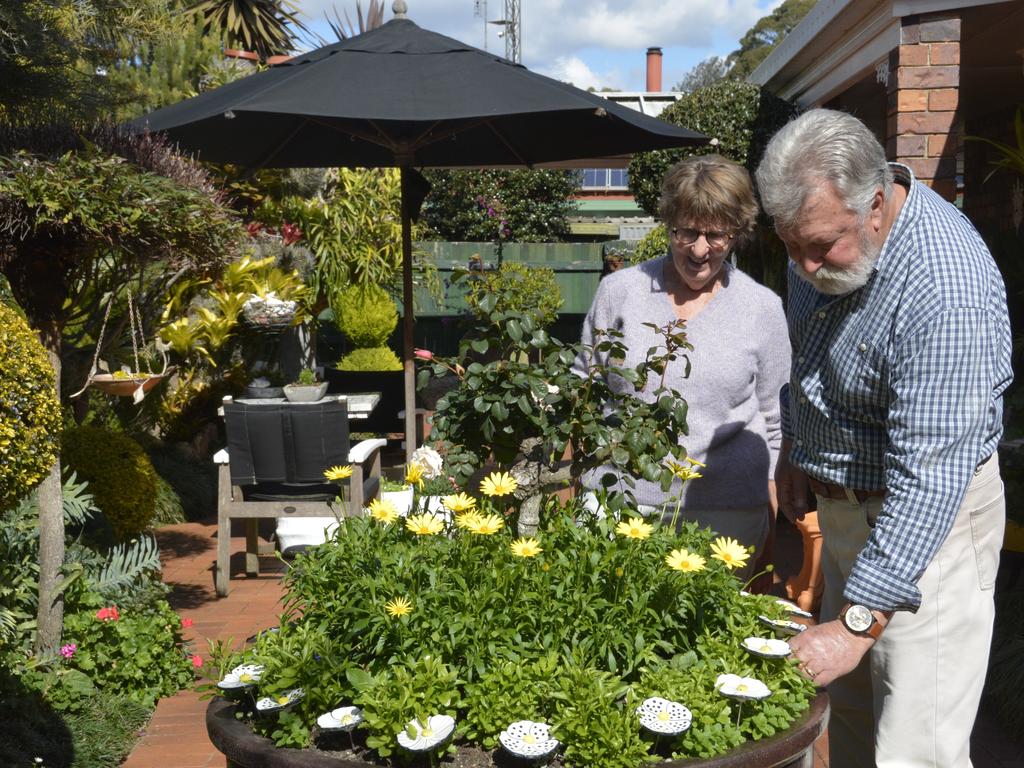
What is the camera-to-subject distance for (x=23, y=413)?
2.20 m

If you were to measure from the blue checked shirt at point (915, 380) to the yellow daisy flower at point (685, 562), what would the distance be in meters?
0.26

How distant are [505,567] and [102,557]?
257 cm

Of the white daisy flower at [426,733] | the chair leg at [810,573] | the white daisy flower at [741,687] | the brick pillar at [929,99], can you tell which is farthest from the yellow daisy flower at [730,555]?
the brick pillar at [929,99]

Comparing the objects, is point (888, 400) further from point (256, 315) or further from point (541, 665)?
point (256, 315)

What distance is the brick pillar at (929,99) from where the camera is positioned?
14.7ft

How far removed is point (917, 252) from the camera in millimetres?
1850

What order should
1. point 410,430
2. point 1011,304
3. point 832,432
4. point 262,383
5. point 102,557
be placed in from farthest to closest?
point 262,383 → point 410,430 → point 1011,304 → point 102,557 → point 832,432

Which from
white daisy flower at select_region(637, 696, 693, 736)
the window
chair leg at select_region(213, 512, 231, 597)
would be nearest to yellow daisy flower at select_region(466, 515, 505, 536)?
white daisy flower at select_region(637, 696, 693, 736)

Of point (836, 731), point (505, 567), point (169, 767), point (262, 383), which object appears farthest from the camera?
point (262, 383)

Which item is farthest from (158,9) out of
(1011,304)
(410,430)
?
(1011,304)

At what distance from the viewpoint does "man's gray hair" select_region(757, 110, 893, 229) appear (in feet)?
5.82

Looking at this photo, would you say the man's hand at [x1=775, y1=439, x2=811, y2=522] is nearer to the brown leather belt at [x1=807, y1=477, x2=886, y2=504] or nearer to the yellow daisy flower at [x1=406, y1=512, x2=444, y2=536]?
the brown leather belt at [x1=807, y1=477, x2=886, y2=504]

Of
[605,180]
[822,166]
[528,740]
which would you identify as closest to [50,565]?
[528,740]

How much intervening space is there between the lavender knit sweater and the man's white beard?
726 mm
